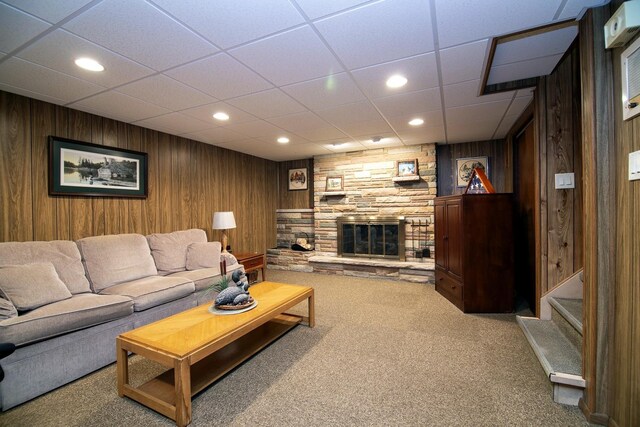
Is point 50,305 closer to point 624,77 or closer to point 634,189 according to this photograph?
point 634,189

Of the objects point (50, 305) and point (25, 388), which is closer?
point (25, 388)

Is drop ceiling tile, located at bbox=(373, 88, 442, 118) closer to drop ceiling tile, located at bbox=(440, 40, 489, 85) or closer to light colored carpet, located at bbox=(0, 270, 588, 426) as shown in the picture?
drop ceiling tile, located at bbox=(440, 40, 489, 85)

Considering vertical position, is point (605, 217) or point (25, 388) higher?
point (605, 217)

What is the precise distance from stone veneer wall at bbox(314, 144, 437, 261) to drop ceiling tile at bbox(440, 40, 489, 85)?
96.9 inches

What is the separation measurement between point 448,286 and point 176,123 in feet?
13.2

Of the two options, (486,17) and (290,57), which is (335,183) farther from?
(486,17)

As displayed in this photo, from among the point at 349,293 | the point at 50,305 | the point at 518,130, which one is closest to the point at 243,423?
the point at 50,305

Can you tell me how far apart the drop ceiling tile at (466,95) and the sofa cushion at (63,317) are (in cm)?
337

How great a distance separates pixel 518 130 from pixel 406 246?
2.31 meters

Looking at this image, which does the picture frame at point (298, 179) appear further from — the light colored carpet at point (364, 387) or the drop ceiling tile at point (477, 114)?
the light colored carpet at point (364, 387)

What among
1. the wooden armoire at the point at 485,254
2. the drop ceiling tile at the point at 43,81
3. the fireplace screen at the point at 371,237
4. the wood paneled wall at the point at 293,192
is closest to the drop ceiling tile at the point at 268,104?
the drop ceiling tile at the point at 43,81

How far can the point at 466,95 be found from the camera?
2.78 meters

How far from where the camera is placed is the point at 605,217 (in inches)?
60.3

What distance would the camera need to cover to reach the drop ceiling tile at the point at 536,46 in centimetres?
189
